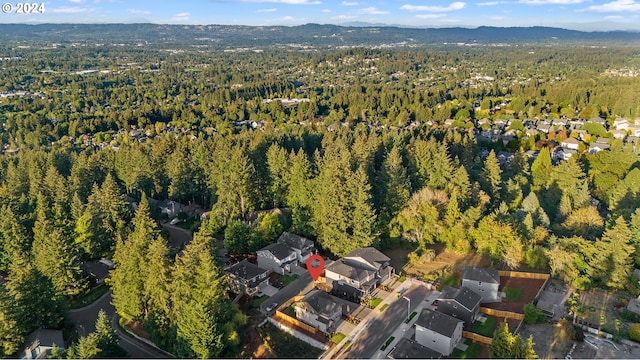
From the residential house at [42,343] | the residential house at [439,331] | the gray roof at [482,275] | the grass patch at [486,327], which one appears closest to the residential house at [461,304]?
the grass patch at [486,327]

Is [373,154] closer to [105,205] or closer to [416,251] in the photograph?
[416,251]

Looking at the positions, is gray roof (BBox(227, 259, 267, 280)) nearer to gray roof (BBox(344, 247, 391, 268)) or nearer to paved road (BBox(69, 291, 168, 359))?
gray roof (BBox(344, 247, 391, 268))

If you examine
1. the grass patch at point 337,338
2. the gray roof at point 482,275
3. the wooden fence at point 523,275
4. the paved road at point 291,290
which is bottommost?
the paved road at point 291,290

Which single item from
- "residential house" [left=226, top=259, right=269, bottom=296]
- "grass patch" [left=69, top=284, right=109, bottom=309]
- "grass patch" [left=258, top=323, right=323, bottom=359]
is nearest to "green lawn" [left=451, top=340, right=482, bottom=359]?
"grass patch" [left=258, top=323, right=323, bottom=359]

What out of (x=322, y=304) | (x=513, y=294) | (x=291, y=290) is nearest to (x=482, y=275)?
(x=513, y=294)

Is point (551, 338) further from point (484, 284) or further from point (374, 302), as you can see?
point (374, 302)

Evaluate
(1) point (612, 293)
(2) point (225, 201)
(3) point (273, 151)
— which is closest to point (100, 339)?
(2) point (225, 201)

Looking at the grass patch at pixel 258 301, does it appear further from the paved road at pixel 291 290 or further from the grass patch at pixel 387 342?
the grass patch at pixel 387 342
